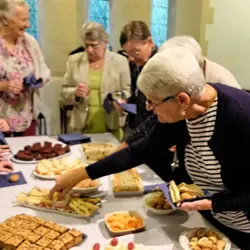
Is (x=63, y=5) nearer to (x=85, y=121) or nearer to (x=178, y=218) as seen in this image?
(x=85, y=121)

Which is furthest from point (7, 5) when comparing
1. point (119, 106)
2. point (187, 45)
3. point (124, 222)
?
point (124, 222)

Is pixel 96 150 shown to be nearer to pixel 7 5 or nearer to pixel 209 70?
pixel 209 70

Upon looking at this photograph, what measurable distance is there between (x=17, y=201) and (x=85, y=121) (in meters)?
1.31

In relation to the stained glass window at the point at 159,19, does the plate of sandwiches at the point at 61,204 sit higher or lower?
lower

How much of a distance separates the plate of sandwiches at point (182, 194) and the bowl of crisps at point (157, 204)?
12 centimetres

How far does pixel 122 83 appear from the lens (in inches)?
110

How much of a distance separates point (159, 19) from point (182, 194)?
3559mm

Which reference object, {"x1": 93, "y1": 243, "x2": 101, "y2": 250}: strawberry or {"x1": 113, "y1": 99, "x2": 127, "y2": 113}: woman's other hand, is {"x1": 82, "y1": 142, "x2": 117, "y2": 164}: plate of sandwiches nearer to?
{"x1": 113, "y1": 99, "x2": 127, "y2": 113}: woman's other hand

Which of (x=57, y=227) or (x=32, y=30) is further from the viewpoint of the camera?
(x=32, y=30)

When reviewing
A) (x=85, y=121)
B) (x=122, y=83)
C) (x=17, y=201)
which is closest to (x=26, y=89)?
(x=85, y=121)

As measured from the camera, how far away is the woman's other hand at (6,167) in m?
1.85

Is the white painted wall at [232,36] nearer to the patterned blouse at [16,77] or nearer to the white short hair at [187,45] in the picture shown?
the patterned blouse at [16,77]

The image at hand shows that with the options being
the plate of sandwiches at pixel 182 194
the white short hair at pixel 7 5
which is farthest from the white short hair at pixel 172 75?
the white short hair at pixel 7 5

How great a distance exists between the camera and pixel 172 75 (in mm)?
1080
